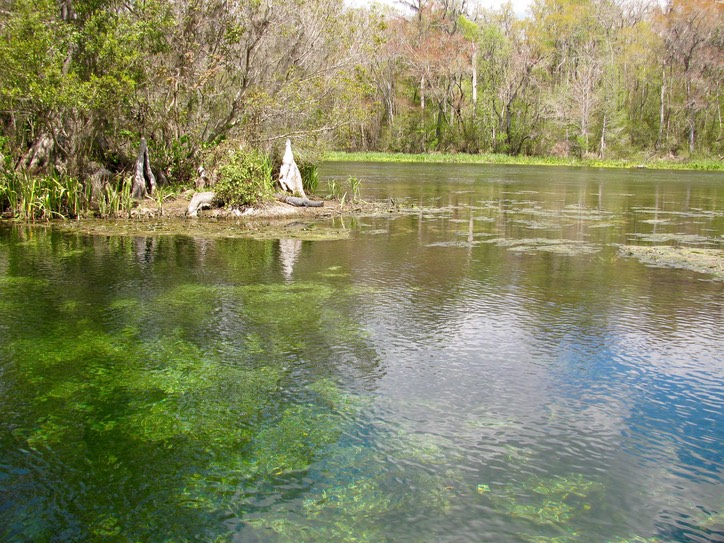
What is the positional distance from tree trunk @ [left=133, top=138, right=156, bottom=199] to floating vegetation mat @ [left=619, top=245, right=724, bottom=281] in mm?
11326

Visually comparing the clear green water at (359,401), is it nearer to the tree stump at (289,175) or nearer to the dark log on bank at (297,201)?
the dark log on bank at (297,201)

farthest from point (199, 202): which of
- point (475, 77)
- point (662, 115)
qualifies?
point (662, 115)

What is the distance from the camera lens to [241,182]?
1598 centimetres

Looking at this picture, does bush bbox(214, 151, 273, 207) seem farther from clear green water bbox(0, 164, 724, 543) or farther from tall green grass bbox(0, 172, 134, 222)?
clear green water bbox(0, 164, 724, 543)

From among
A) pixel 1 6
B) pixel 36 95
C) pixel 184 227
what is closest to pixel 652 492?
pixel 184 227

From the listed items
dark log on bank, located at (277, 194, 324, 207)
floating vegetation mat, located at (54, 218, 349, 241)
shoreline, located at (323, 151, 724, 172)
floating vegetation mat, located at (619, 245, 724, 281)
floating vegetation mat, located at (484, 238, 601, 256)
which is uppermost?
shoreline, located at (323, 151, 724, 172)

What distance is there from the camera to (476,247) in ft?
40.5

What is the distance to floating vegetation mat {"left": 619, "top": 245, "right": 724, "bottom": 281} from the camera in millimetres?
10336

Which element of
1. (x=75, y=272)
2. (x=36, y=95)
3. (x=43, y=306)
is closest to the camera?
(x=43, y=306)

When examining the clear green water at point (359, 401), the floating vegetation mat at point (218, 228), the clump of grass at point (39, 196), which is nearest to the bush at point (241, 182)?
the floating vegetation mat at point (218, 228)

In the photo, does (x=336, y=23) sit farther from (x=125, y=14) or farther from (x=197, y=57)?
(x=125, y=14)

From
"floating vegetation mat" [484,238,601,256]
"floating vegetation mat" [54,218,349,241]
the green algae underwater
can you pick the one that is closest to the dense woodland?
"floating vegetation mat" [54,218,349,241]

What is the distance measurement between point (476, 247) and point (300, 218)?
18.1 ft

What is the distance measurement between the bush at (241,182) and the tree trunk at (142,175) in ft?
5.93
